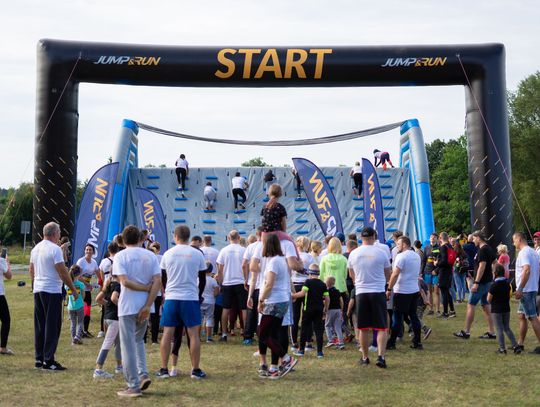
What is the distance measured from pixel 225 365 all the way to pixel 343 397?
8.54 feet

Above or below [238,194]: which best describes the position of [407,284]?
below

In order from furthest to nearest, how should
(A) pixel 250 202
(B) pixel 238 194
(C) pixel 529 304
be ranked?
1. (A) pixel 250 202
2. (B) pixel 238 194
3. (C) pixel 529 304

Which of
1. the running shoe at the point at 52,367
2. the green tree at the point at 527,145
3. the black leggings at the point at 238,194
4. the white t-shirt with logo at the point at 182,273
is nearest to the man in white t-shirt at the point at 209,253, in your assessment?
the running shoe at the point at 52,367

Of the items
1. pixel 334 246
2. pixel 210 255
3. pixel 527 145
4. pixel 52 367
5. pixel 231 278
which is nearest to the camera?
pixel 52 367

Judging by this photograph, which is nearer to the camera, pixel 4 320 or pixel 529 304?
pixel 4 320

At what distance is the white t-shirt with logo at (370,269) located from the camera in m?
9.66

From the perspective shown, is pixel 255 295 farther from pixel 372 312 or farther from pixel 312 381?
pixel 312 381

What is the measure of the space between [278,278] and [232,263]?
4109mm

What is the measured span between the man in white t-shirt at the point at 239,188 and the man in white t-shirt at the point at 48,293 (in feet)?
43.9

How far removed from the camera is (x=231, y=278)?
12.7m

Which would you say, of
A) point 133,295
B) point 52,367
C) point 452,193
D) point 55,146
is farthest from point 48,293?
point 452,193

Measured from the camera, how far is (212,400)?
751cm

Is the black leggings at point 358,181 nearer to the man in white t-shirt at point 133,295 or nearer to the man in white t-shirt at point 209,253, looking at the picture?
the man in white t-shirt at point 209,253

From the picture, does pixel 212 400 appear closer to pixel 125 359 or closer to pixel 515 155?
pixel 125 359
